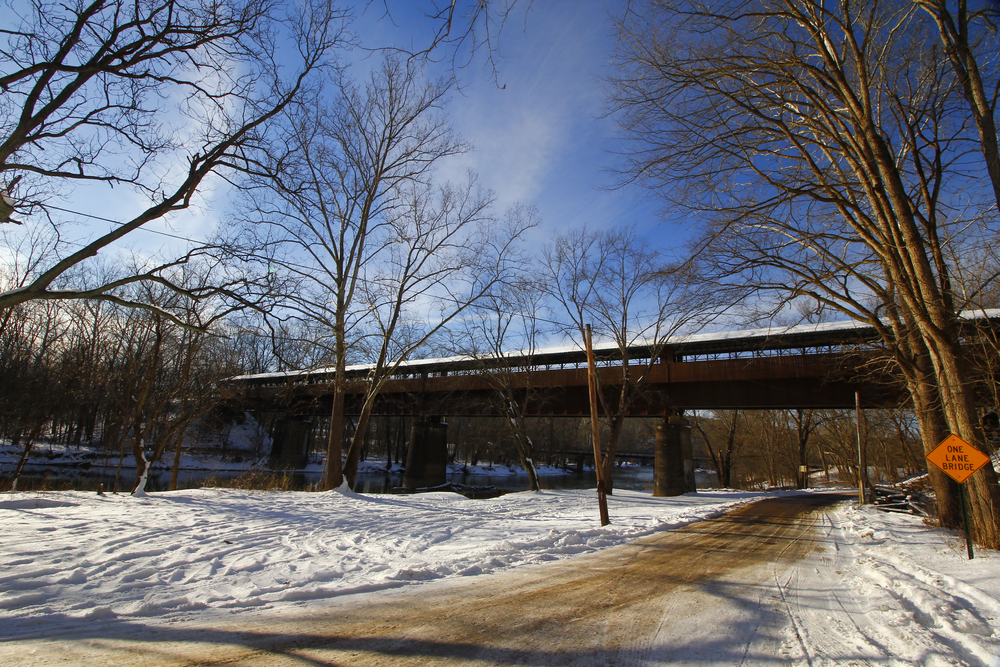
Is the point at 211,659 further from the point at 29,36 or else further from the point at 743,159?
the point at 743,159

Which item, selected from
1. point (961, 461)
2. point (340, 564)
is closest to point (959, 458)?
point (961, 461)

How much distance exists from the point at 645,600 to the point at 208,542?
6399 millimetres

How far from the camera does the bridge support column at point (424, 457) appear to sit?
3741cm

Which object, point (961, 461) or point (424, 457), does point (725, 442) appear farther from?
point (961, 461)

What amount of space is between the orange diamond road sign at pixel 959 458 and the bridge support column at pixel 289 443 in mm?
49979

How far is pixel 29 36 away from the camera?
294 inches

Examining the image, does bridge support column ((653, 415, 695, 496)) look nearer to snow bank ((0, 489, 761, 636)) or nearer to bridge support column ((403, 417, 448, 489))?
snow bank ((0, 489, 761, 636))

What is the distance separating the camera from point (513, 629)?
443 centimetres

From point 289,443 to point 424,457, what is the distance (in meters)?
20.3

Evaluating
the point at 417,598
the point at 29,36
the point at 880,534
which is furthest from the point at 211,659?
the point at 880,534

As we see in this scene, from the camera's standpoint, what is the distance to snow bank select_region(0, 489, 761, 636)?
4957mm

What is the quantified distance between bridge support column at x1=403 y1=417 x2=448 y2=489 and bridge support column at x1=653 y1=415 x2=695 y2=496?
708 inches

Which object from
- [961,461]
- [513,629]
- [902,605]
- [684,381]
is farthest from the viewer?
[684,381]

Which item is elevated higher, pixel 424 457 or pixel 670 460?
pixel 670 460
